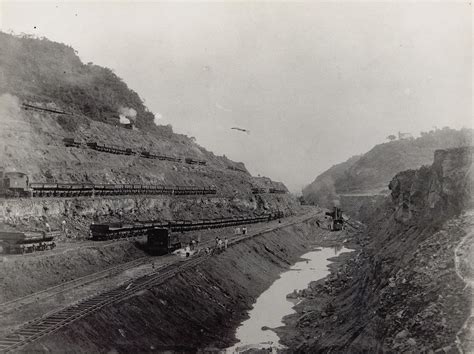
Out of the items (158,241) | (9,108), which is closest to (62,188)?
(158,241)

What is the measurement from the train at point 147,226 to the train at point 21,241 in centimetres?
689

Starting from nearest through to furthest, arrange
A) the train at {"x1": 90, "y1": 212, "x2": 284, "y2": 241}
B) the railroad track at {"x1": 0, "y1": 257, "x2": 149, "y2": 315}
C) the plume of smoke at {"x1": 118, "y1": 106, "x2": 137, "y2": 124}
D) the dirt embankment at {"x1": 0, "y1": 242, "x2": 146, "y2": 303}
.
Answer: the railroad track at {"x1": 0, "y1": 257, "x2": 149, "y2": 315}, the dirt embankment at {"x1": 0, "y1": 242, "x2": 146, "y2": 303}, the train at {"x1": 90, "y1": 212, "x2": 284, "y2": 241}, the plume of smoke at {"x1": 118, "y1": 106, "x2": 137, "y2": 124}

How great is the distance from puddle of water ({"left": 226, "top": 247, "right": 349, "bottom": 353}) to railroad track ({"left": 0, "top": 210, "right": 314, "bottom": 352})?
6.05 meters

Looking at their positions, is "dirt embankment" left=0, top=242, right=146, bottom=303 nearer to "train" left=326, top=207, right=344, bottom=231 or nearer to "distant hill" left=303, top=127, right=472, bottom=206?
"train" left=326, top=207, right=344, bottom=231

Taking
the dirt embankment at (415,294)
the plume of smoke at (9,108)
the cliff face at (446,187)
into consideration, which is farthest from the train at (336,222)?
the plume of smoke at (9,108)

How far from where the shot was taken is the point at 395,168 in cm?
13838

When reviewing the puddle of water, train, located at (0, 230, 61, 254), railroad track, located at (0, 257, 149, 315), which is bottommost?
the puddle of water

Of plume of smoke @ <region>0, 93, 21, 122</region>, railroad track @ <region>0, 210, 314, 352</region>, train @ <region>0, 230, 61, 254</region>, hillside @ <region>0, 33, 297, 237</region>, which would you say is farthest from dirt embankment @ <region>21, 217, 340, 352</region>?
plume of smoke @ <region>0, 93, 21, 122</region>

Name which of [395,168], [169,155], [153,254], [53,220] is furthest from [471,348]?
[395,168]

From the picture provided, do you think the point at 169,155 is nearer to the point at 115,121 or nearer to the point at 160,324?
the point at 115,121

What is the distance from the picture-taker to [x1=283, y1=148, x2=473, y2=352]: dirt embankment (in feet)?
50.6

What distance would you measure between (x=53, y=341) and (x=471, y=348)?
48.4ft

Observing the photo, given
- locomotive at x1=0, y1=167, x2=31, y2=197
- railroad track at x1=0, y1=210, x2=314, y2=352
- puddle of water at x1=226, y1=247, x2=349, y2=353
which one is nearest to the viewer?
railroad track at x1=0, y1=210, x2=314, y2=352

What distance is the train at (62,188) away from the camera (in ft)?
117
